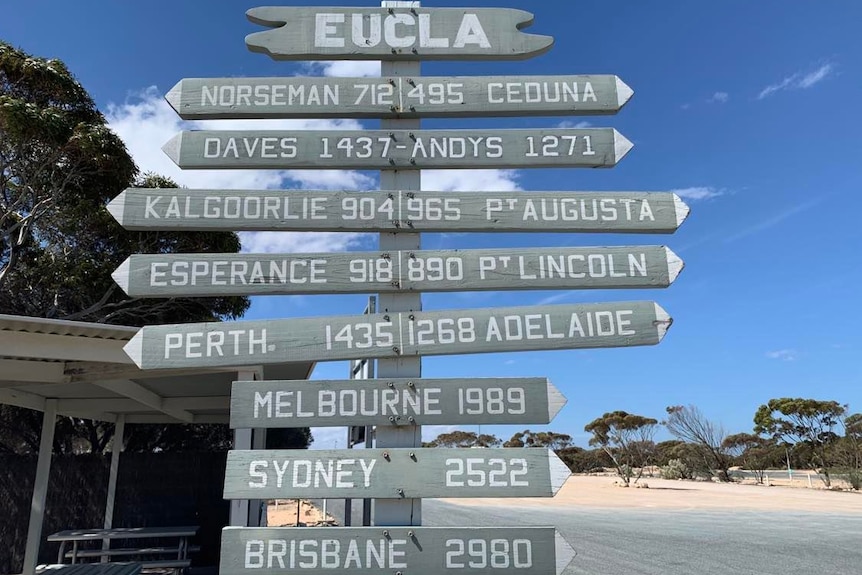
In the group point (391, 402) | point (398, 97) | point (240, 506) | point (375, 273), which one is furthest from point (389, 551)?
point (240, 506)

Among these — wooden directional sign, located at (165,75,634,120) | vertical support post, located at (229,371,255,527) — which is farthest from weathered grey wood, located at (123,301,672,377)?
vertical support post, located at (229,371,255,527)

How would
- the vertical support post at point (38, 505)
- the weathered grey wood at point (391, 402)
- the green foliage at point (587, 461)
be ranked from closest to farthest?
the weathered grey wood at point (391, 402) < the vertical support post at point (38, 505) < the green foliage at point (587, 461)

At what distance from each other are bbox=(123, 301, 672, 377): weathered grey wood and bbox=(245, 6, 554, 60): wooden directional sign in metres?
1.46

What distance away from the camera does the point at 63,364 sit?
661 cm

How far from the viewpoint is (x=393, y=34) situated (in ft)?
11.6

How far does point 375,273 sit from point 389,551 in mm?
1262

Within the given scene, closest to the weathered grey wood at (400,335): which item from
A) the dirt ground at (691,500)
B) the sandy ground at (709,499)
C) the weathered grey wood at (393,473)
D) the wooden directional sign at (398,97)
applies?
the weathered grey wood at (393,473)

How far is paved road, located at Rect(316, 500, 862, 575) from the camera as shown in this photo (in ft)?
35.4

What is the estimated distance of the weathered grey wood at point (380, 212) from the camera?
326 cm

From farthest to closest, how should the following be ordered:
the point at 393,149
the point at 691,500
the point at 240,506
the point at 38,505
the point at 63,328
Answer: the point at 691,500, the point at 38,505, the point at 240,506, the point at 63,328, the point at 393,149

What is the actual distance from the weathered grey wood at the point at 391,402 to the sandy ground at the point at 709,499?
2243 centimetres

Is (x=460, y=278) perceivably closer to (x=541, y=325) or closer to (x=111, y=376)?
(x=541, y=325)

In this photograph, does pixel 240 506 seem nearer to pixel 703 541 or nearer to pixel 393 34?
pixel 393 34

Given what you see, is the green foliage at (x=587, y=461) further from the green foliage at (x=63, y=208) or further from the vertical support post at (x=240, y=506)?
the vertical support post at (x=240, y=506)
